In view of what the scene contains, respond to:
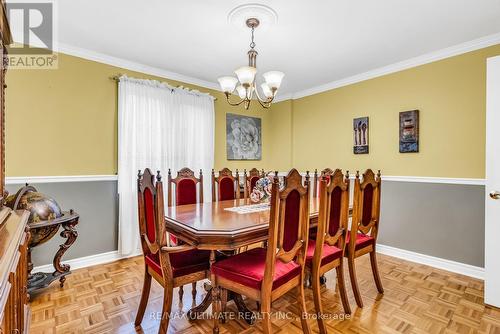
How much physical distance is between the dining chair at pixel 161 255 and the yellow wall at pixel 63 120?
1.58m

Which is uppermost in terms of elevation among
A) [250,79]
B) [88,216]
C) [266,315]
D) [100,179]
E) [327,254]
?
[250,79]

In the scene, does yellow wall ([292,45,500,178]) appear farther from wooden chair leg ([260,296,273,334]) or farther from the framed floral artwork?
wooden chair leg ([260,296,273,334])

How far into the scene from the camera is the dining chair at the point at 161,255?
159cm

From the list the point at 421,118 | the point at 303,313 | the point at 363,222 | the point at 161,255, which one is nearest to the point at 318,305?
the point at 303,313

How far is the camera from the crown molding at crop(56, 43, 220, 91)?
2.87 metres

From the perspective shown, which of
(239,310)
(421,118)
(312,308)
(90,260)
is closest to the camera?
(239,310)

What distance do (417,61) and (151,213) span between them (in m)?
3.41

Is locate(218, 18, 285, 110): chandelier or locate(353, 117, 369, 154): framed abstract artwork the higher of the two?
locate(218, 18, 285, 110): chandelier

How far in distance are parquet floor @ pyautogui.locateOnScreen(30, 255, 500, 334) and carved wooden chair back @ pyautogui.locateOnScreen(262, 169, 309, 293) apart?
0.70 meters

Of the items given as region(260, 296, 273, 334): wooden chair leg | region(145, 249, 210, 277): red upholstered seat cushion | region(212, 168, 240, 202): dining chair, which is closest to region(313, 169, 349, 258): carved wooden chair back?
region(260, 296, 273, 334): wooden chair leg

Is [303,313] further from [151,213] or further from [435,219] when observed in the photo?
[435,219]

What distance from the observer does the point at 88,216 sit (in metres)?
3.00

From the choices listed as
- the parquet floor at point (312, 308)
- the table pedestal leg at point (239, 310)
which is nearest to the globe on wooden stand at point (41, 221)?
the parquet floor at point (312, 308)

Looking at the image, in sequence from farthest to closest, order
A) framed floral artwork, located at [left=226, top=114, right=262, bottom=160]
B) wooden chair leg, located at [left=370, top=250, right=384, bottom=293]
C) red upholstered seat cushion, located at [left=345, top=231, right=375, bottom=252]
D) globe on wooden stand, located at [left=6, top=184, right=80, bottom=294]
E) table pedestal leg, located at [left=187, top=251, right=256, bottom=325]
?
framed floral artwork, located at [left=226, top=114, right=262, bottom=160], wooden chair leg, located at [left=370, top=250, right=384, bottom=293], red upholstered seat cushion, located at [left=345, top=231, right=375, bottom=252], globe on wooden stand, located at [left=6, top=184, right=80, bottom=294], table pedestal leg, located at [left=187, top=251, right=256, bottom=325]
